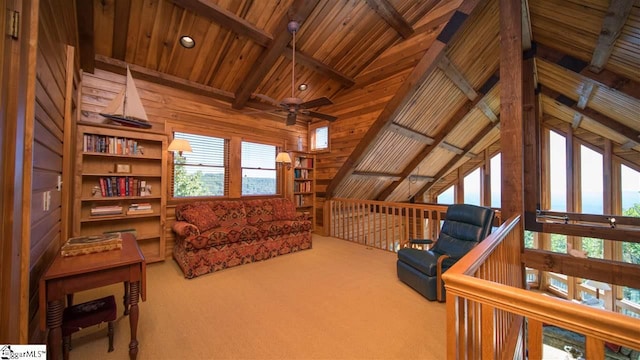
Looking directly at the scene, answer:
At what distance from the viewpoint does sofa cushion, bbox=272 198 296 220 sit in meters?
4.51

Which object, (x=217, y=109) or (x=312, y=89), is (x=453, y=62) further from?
(x=217, y=109)

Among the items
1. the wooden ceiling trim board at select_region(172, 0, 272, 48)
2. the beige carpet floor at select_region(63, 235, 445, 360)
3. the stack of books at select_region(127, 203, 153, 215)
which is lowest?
the beige carpet floor at select_region(63, 235, 445, 360)

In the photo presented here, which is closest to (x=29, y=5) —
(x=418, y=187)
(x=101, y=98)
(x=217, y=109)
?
(x=101, y=98)

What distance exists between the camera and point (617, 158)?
17.6 feet

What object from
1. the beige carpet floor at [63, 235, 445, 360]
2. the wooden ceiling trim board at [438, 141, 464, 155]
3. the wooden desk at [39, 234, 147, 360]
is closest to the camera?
the wooden desk at [39, 234, 147, 360]

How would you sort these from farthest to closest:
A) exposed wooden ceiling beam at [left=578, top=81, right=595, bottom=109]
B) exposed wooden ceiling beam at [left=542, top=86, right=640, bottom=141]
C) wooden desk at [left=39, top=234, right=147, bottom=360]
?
exposed wooden ceiling beam at [left=542, top=86, right=640, bottom=141] → exposed wooden ceiling beam at [left=578, top=81, right=595, bottom=109] → wooden desk at [left=39, top=234, right=147, bottom=360]

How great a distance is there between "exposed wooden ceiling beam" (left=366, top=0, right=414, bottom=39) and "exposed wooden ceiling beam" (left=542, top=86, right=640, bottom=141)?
354 cm

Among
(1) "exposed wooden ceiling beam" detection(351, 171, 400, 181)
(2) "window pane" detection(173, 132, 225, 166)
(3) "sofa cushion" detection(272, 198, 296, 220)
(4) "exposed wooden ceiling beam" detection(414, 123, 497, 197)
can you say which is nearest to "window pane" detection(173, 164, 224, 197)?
(2) "window pane" detection(173, 132, 225, 166)

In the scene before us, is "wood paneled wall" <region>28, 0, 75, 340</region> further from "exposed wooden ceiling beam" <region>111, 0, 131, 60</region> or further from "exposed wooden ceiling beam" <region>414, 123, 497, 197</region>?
"exposed wooden ceiling beam" <region>414, 123, 497, 197</region>

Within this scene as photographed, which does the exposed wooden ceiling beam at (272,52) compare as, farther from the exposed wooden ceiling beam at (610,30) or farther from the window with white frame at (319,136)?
the exposed wooden ceiling beam at (610,30)

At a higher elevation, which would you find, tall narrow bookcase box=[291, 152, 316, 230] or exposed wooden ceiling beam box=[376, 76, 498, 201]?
exposed wooden ceiling beam box=[376, 76, 498, 201]

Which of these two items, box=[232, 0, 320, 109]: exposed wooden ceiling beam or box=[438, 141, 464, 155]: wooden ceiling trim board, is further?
box=[438, 141, 464, 155]: wooden ceiling trim board

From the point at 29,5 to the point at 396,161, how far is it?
550 cm

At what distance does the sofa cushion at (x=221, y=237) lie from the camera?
3029mm
